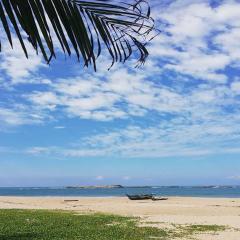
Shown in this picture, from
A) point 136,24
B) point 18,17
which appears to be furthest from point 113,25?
point 18,17

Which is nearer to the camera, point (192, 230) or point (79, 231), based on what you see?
point (79, 231)

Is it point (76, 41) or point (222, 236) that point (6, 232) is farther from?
point (76, 41)

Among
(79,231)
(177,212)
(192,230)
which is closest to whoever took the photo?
(79,231)

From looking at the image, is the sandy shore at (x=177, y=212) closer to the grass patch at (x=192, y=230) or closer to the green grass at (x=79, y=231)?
the grass patch at (x=192, y=230)

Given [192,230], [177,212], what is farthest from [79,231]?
[177,212]

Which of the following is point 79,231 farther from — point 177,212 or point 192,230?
point 177,212

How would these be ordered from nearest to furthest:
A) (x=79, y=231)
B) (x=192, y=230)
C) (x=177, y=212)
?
1. (x=79, y=231)
2. (x=192, y=230)
3. (x=177, y=212)

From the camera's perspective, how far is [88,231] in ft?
66.6

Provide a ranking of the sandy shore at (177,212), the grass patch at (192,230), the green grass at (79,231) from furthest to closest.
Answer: the sandy shore at (177,212) < the grass patch at (192,230) < the green grass at (79,231)

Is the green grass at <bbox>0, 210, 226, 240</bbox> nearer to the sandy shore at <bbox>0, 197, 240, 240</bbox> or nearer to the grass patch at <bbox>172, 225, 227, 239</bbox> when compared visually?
the grass patch at <bbox>172, 225, 227, 239</bbox>

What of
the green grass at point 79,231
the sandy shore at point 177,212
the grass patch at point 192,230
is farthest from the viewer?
the sandy shore at point 177,212

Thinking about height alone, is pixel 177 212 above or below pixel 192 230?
above

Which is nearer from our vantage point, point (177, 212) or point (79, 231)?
point (79, 231)

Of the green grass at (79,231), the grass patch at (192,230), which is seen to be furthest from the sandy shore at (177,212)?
the green grass at (79,231)
